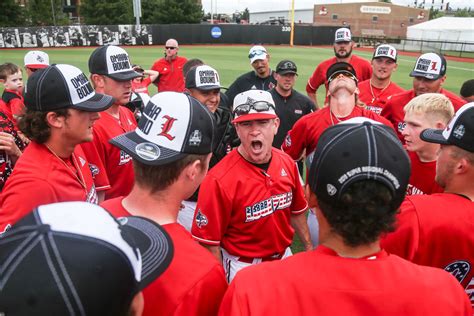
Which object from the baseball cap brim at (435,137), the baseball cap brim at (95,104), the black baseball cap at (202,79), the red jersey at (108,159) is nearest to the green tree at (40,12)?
the black baseball cap at (202,79)

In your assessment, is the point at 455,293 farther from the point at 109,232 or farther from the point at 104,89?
the point at 104,89

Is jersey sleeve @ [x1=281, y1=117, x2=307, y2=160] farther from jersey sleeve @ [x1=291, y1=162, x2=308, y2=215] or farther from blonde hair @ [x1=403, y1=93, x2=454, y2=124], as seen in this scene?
blonde hair @ [x1=403, y1=93, x2=454, y2=124]

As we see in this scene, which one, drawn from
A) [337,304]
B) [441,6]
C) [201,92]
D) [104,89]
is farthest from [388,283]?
[441,6]

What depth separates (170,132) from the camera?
1.89m

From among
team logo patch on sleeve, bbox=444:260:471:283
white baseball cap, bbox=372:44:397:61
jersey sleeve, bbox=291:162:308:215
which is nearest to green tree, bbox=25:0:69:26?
white baseball cap, bbox=372:44:397:61

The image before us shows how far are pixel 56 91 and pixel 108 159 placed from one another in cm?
116

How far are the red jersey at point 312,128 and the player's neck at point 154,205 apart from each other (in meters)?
3.02

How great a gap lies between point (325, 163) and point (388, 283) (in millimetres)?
500

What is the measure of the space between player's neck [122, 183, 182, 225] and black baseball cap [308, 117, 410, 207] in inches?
29.4

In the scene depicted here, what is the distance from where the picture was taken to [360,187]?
139 centimetres

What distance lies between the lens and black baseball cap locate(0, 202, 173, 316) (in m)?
1.02

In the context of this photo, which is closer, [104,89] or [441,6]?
[104,89]

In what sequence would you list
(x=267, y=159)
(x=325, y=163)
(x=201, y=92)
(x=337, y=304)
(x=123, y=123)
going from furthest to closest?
1. (x=201, y=92)
2. (x=123, y=123)
3. (x=267, y=159)
4. (x=325, y=163)
5. (x=337, y=304)

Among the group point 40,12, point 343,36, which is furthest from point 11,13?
point 343,36
